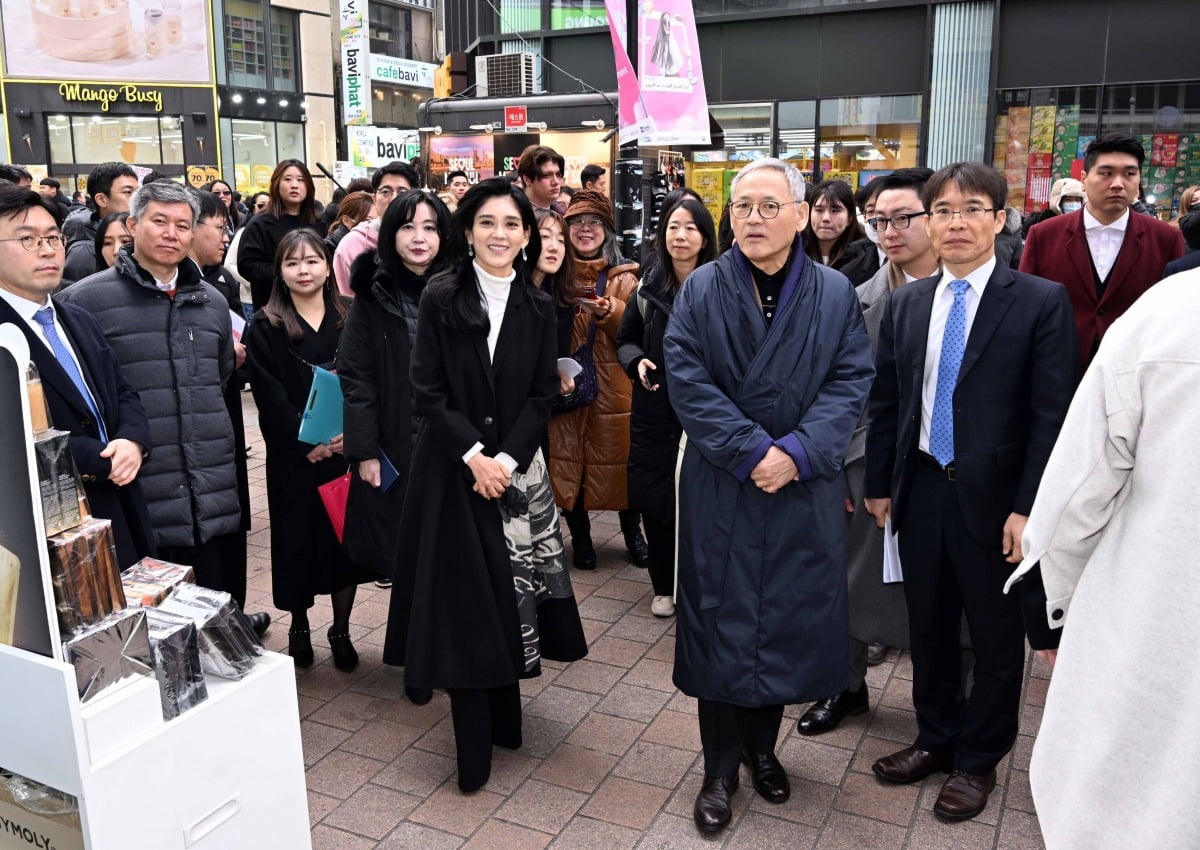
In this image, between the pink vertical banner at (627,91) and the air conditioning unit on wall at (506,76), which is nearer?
the pink vertical banner at (627,91)

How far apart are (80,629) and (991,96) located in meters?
14.3

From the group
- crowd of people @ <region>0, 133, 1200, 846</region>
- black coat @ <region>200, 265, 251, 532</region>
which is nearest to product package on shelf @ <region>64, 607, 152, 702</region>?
crowd of people @ <region>0, 133, 1200, 846</region>

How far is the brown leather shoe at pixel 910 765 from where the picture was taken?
3.54 metres

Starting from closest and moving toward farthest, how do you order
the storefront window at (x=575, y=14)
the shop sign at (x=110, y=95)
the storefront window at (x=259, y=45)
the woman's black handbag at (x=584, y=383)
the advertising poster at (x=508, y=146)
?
the woman's black handbag at (x=584, y=383) → the advertising poster at (x=508, y=146) → the storefront window at (x=575, y=14) → the shop sign at (x=110, y=95) → the storefront window at (x=259, y=45)

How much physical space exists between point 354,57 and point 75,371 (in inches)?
758

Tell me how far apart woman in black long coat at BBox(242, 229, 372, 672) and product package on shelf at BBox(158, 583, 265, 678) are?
1777 mm

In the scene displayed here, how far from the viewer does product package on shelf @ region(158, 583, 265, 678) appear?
8.23 feet

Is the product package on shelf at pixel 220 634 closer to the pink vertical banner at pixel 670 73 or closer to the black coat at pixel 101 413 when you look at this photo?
the black coat at pixel 101 413

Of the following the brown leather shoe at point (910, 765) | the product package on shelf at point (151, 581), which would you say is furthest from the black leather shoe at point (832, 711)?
the product package on shelf at point (151, 581)

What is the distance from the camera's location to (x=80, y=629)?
2244 mm

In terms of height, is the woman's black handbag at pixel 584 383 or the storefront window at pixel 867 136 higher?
the storefront window at pixel 867 136

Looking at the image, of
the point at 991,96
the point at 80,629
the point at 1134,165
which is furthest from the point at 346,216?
the point at 991,96

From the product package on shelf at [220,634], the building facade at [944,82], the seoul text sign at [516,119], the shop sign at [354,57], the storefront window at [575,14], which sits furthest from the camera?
the shop sign at [354,57]

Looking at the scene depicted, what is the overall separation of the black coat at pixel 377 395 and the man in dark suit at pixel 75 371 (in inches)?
31.9
